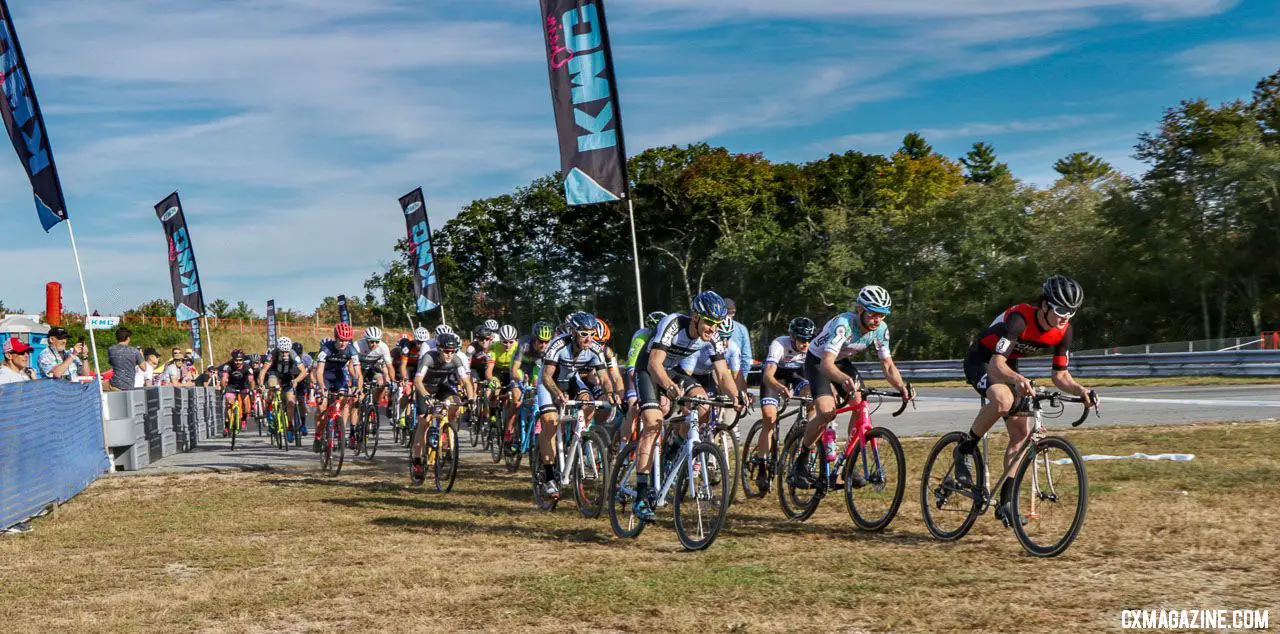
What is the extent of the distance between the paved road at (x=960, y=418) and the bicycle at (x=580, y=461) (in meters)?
5.78

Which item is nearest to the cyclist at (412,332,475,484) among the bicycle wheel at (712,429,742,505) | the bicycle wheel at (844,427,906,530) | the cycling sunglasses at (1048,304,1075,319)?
the bicycle wheel at (712,429,742,505)

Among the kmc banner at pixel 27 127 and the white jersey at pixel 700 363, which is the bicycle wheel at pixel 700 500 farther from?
the kmc banner at pixel 27 127

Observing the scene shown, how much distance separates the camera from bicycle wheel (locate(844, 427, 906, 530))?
28.9 feet

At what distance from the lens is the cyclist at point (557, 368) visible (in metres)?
10.6

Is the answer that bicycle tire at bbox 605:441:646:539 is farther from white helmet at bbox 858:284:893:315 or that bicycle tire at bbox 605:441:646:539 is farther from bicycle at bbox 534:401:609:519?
white helmet at bbox 858:284:893:315

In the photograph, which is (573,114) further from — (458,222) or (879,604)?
(458,222)

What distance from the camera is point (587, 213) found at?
68.2 metres

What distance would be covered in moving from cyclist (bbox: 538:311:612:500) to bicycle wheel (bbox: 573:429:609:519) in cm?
32

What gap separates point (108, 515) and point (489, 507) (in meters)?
4.00

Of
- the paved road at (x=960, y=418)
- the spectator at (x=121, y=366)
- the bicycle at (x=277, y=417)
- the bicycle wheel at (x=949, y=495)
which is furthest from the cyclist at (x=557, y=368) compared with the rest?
the bicycle at (x=277, y=417)

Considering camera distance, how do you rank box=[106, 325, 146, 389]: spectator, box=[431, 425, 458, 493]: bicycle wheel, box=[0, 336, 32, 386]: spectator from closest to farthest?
box=[431, 425, 458, 493]: bicycle wheel
box=[0, 336, 32, 386]: spectator
box=[106, 325, 146, 389]: spectator

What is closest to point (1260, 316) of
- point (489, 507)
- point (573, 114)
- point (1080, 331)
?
point (1080, 331)

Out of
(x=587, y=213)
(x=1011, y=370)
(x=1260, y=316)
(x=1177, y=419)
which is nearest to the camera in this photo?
(x=1011, y=370)

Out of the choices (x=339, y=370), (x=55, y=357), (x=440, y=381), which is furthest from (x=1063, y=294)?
(x=55, y=357)
